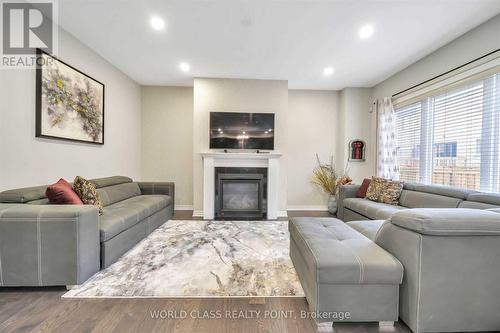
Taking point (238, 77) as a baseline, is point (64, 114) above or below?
below

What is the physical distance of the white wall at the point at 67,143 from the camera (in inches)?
80.0

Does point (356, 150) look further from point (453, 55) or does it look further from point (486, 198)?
point (486, 198)

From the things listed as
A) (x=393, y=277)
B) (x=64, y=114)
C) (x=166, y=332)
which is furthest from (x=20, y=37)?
(x=393, y=277)

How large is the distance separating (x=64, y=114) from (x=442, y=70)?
16.3 feet

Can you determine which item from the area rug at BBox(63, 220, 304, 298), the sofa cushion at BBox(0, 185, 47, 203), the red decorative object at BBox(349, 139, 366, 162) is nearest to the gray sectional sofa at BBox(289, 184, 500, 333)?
the area rug at BBox(63, 220, 304, 298)

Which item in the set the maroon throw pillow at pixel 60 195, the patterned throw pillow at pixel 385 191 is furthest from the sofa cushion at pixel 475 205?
the maroon throw pillow at pixel 60 195

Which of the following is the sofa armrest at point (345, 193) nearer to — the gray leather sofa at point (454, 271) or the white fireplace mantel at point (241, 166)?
the white fireplace mantel at point (241, 166)

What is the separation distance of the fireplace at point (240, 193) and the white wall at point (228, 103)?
1.29 feet

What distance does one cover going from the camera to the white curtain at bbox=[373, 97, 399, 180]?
12.8 ft

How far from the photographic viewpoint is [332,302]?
4.35 ft

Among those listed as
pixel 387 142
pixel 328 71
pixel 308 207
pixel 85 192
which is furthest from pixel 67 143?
pixel 387 142

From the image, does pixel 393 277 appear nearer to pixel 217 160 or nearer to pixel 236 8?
pixel 236 8

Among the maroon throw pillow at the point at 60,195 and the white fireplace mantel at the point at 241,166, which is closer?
the maroon throw pillow at the point at 60,195

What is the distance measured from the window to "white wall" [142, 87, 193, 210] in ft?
13.7
